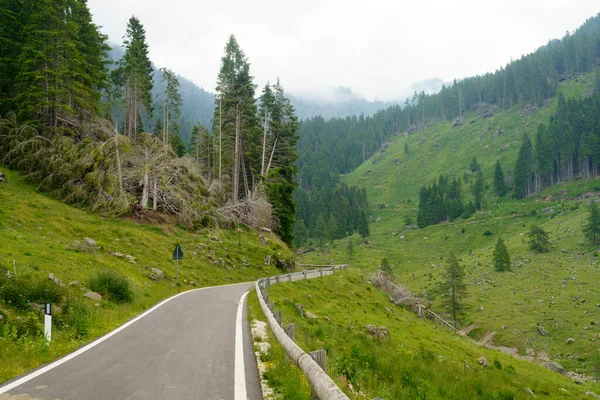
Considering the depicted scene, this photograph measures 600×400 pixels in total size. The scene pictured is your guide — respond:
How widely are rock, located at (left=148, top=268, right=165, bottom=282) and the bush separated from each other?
20.9ft

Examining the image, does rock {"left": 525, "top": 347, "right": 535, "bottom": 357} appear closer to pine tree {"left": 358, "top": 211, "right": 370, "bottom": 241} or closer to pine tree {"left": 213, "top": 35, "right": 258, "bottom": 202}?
pine tree {"left": 213, "top": 35, "right": 258, "bottom": 202}

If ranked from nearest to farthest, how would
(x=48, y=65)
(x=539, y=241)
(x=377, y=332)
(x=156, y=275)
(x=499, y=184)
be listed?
(x=377, y=332), (x=156, y=275), (x=48, y=65), (x=539, y=241), (x=499, y=184)

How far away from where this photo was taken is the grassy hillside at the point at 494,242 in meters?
42.8

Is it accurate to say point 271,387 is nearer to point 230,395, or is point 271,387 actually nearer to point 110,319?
point 230,395

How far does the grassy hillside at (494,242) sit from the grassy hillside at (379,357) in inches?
761

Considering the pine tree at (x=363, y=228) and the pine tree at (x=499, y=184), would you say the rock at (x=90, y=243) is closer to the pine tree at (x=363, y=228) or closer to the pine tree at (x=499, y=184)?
the pine tree at (x=363, y=228)

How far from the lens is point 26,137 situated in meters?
29.0

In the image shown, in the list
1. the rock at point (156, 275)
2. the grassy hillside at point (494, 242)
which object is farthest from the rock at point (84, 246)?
the grassy hillside at point (494, 242)

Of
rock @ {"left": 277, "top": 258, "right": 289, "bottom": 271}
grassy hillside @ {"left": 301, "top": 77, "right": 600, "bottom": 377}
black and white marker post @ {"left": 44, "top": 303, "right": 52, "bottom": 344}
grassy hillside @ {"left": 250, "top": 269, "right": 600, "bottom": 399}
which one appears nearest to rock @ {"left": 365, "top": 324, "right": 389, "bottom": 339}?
grassy hillside @ {"left": 250, "top": 269, "right": 600, "bottom": 399}

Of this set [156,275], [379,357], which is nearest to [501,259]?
[379,357]

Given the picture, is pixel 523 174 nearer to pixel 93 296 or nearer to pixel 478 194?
pixel 478 194

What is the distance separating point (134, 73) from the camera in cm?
4306

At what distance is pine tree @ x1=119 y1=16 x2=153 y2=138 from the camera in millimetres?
43094

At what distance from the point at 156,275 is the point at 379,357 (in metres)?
14.9
